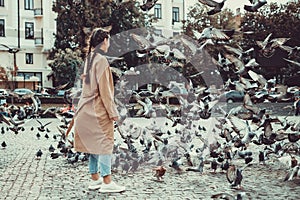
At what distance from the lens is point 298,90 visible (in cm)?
666

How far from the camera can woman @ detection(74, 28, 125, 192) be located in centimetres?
562

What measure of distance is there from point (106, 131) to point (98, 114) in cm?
22

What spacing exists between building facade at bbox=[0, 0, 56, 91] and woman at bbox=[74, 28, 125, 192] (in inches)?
1547

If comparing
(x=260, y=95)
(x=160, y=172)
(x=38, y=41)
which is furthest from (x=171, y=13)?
(x=160, y=172)

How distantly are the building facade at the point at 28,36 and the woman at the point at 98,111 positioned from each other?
39.3 meters

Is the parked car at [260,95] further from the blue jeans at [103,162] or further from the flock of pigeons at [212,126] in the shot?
the blue jeans at [103,162]

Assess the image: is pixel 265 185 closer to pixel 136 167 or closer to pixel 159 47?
pixel 136 167

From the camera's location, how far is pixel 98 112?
18.5ft

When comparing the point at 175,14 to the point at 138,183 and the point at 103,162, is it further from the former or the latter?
the point at 103,162

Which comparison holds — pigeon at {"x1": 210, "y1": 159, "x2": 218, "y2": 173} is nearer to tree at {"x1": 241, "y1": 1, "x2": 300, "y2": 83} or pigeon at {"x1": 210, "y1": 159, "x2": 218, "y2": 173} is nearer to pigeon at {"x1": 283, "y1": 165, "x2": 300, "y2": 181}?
pigeon at {"x1": 283, "y1": 165, "x2": 300, "y2": 181}

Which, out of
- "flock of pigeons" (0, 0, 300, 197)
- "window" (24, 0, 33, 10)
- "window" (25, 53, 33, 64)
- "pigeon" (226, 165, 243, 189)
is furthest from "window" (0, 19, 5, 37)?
"pigeon" (226, 165, 243, 189)

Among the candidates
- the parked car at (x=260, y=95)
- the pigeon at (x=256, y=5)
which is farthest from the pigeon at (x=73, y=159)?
the pigeon at (x=256, y=5)

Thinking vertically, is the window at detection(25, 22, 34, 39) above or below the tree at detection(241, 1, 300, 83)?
above

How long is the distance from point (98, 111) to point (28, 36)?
43.1 meters
